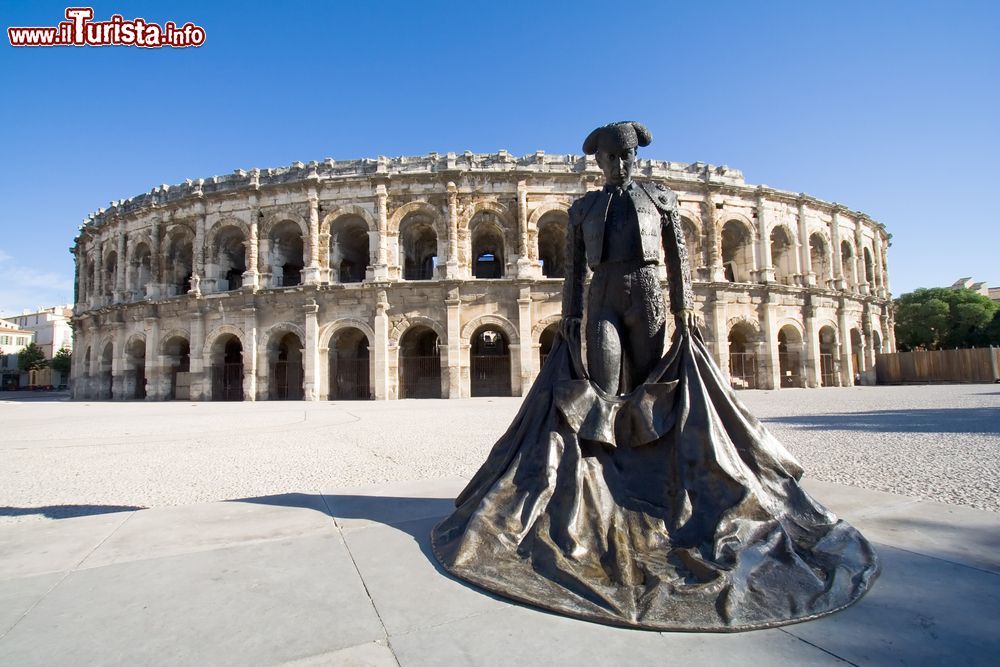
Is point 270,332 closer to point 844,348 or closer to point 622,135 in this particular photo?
point 622,135

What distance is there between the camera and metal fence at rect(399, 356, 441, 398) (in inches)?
796

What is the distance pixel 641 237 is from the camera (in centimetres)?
301

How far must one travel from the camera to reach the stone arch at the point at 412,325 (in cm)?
1855

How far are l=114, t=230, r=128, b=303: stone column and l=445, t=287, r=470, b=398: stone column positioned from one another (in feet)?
55.1

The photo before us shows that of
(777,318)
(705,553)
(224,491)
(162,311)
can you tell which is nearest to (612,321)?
(705,553)

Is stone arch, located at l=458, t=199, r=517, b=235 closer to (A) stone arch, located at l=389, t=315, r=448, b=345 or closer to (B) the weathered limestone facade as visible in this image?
(B) the weathered limestone facade

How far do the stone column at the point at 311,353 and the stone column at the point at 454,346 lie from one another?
5334mm

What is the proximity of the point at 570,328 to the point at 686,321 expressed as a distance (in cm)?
72

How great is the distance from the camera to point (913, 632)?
165cm

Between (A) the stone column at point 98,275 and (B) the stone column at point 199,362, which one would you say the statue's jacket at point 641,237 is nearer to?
(B) the stone column at point 199,362

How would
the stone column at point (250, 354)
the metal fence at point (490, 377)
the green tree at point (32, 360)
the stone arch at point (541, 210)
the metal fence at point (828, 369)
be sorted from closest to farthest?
the stone arch at point (541, 210), the stone column at point (250, 354), the metal fence at point (490, 377), the metal fence at point (828, 369), the green tree at point (32, 360)

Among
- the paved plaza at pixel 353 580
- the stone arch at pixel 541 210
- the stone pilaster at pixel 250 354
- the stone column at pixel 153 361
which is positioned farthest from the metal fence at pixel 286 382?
the paved plaza at pixel 353 580

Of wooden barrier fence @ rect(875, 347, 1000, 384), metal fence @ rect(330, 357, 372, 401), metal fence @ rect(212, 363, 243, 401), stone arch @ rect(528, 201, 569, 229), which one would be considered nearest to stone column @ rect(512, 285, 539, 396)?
stone arch @ rect(528, 201, 569, 229)

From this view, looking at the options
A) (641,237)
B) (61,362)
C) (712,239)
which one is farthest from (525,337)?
(61,362)
